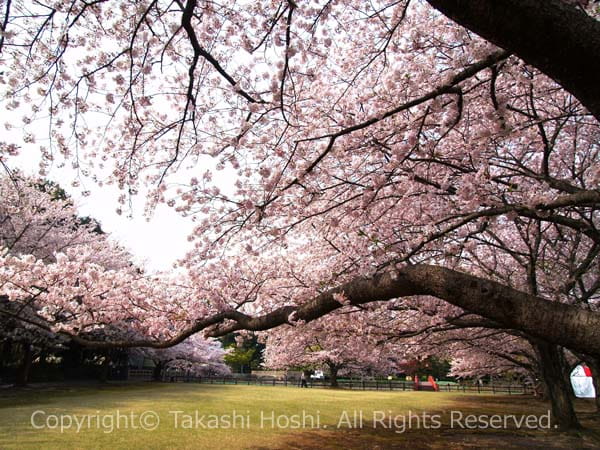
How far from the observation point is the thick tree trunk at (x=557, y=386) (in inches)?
409

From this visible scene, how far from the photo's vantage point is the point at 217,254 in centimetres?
654

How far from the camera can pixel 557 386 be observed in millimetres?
10773

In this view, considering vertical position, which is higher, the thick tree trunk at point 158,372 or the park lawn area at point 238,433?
the park lawn area at point 238,433

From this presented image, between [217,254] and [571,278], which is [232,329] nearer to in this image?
[217,254]

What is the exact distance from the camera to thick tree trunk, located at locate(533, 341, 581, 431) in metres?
10.4

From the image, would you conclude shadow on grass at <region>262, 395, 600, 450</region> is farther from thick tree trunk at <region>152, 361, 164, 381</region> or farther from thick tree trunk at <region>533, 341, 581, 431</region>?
thick tree trunk at <region>152, 361, 164, 381</region>

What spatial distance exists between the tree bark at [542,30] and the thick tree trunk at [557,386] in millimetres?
9741

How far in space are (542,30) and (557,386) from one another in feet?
37.7

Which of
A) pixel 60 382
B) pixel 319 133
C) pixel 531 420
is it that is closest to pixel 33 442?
pixel 319 133

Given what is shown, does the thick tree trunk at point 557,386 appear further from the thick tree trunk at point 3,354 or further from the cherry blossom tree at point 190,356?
the thick tree trunk at point 3,354

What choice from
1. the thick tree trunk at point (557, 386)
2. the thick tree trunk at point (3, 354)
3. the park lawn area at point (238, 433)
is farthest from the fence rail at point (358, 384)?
the thick tree trunk at point (557, 386)

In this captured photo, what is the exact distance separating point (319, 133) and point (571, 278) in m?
6.57

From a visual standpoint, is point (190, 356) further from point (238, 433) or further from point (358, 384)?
point (238, 433)

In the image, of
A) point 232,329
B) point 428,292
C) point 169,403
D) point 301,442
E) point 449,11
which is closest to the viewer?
point 449,11
